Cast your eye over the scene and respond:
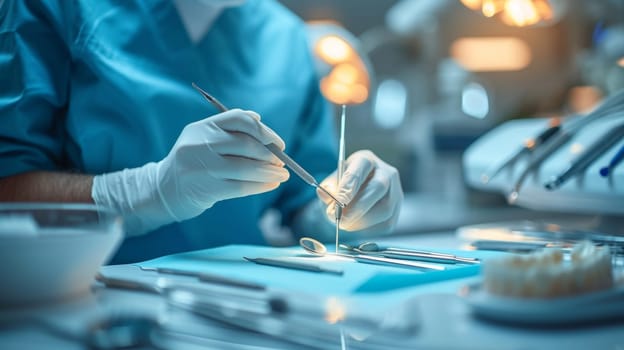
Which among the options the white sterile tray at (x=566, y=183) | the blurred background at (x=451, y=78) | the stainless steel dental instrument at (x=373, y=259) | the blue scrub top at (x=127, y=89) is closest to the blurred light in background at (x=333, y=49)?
the blue scrub top at (x=127, y=89)

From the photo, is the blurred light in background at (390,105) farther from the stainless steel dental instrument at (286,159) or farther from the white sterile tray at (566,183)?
the stainless steel dental instrument at (286,159)

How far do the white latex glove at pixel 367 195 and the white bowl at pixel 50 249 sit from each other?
1.66ft

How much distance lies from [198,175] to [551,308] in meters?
0.64

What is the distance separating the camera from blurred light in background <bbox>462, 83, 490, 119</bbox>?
10.3ft

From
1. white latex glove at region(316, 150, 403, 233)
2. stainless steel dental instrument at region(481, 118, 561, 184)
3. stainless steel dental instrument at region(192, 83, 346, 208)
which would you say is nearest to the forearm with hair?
stainless steel dental instrument at region(192, 83, 346, 208)

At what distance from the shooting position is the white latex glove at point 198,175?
1104 mm

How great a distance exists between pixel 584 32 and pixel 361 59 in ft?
6.25

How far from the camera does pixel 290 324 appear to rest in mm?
708

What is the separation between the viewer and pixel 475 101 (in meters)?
3.19

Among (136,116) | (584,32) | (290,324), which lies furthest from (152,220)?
(584,32)

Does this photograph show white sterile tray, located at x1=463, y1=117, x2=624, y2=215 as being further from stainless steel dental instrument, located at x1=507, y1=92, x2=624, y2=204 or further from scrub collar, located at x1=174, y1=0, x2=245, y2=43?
scrub collar, located at x1=174, y1=0, x2=245, y2=43

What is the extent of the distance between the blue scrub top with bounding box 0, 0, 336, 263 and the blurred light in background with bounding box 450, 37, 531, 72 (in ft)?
5.61

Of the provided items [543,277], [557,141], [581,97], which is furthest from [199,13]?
[581,97]

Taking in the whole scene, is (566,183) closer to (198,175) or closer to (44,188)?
(198,175)
